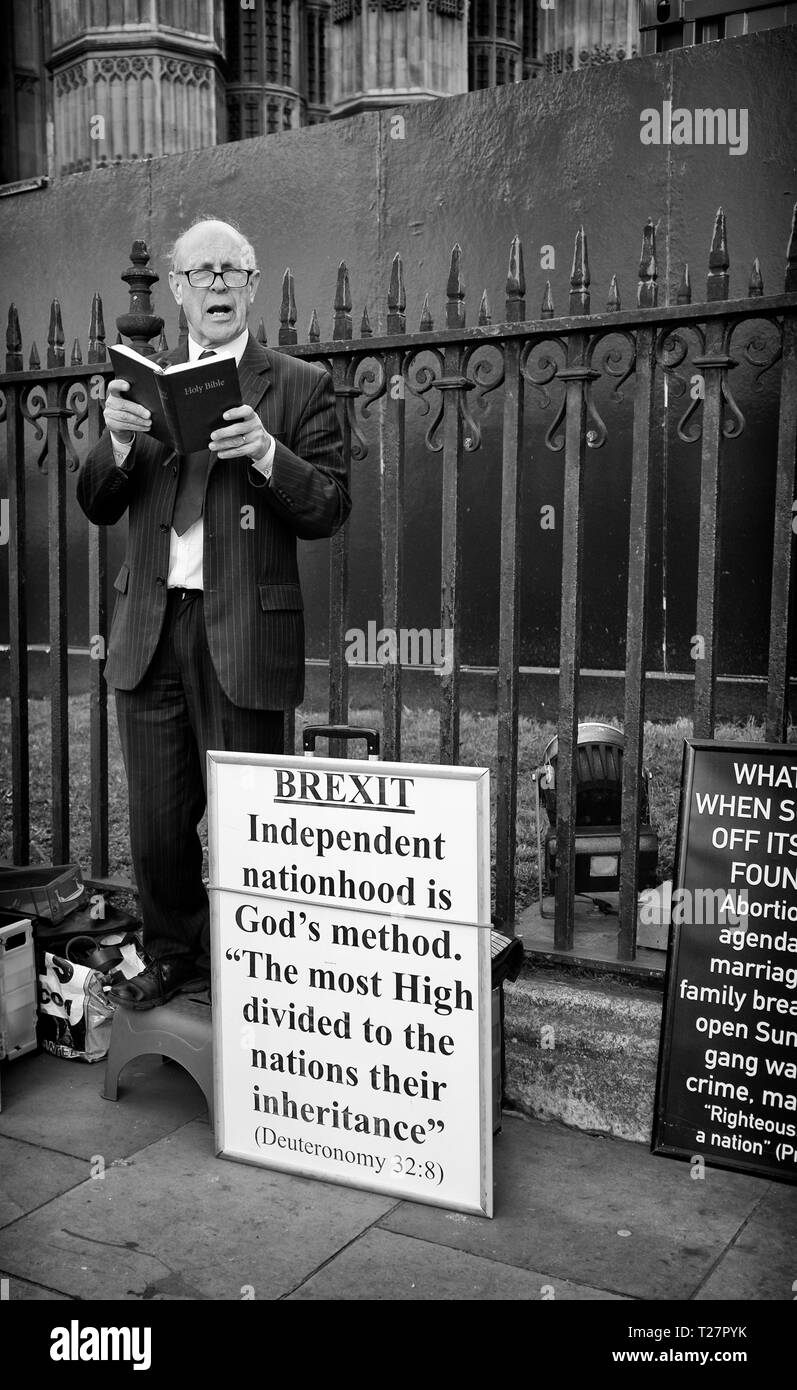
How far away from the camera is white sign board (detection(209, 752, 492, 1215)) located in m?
3.04

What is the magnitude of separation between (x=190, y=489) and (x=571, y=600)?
1174 mm

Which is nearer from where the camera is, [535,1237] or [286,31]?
[535,1237]

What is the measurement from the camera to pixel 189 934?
382 cm

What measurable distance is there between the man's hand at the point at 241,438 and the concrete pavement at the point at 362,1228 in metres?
1.94

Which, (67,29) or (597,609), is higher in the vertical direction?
(67,29)

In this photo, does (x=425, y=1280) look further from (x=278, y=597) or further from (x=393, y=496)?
(x=393, y=496)

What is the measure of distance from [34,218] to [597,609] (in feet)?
18.6

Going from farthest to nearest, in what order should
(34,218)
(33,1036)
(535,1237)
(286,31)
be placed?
(286,31)
(34,218)
(33,1036)
(535,1237)

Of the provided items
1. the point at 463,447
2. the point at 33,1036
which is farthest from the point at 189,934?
the point at 463,447

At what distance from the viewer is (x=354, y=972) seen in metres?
3.21

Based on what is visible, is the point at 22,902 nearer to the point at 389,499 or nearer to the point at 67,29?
the point at 389,499

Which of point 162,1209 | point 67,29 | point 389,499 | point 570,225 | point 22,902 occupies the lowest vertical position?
point 162,1209

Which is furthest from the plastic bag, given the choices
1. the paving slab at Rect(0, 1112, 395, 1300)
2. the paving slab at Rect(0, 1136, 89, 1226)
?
the paving slab at Rect(0, 1112, 395, 1300)

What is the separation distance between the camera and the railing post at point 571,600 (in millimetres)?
3492
